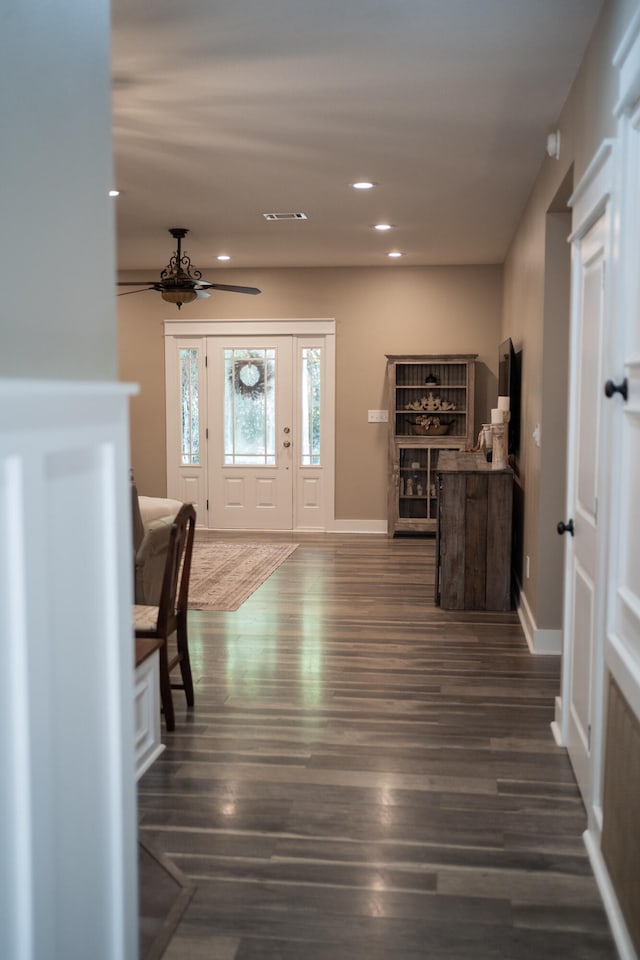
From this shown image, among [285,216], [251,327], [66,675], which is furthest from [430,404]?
[66,675]

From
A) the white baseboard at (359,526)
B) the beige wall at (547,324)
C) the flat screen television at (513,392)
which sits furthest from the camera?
the white baseboard at (359,526)

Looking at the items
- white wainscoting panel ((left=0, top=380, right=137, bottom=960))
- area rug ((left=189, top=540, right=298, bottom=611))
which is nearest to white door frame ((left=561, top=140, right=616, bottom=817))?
white wainscoting panel ((left=0, top=380, right=137, bottom=960))

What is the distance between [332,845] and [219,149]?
12.0 ft

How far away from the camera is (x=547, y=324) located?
491 cm

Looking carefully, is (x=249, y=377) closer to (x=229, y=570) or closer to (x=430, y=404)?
(x=430, y=404)

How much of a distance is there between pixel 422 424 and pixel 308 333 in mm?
1575

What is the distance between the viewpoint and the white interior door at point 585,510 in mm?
2893

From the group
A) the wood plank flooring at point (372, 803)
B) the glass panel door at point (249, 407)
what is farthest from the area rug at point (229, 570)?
the glass panel door at point (249, 407)

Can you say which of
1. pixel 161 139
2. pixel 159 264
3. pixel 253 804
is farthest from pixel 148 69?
pixel 159 264

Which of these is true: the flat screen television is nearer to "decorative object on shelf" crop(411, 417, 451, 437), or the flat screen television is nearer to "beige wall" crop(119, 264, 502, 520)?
"decorative object on shelf" crop(411, 417, 451, 437)

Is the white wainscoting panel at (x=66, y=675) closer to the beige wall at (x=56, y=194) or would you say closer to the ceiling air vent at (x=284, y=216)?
the beige wall at (x=56, y=194)

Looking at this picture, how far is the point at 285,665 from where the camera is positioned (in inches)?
189

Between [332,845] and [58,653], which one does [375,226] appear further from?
[58,653]

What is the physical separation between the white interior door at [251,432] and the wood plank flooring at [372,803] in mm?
4348
